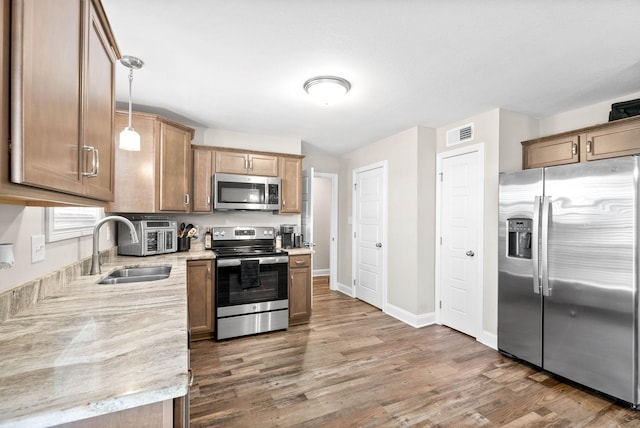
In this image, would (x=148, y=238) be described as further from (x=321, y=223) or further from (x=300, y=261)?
(x=321, y=223)

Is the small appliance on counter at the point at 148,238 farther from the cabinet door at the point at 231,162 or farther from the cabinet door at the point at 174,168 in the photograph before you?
the cabinet door at the point at 231,162

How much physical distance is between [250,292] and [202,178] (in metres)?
1.47

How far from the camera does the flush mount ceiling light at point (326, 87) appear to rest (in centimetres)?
239

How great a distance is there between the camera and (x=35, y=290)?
54.2 inches

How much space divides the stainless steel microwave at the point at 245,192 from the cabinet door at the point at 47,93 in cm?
255

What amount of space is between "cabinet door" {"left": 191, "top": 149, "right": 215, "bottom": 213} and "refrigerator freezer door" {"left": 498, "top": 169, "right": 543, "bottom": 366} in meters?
3.17

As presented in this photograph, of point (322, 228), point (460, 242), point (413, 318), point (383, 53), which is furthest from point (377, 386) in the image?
point (322, 228)

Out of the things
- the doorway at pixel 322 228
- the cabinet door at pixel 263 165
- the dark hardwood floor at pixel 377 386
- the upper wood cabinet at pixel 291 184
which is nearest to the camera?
the dark hardwood floor at pixel 377 386

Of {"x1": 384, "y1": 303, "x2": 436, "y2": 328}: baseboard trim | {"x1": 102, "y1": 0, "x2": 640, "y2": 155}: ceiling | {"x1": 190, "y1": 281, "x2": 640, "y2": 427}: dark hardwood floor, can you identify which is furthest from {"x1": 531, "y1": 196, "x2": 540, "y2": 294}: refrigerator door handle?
{"x1": 384, "y1": 303, "x2": 436, "y2": 328}: baseboard trim

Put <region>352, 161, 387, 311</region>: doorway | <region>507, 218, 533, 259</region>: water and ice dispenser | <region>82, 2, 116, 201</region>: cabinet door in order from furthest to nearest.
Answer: <region>352, 161, 387, 311</region>: doorway
<region>507, 218, 533, 259</region>: water and ice dispenser
<region>82, 2, 116, 201</region>: cabinet door

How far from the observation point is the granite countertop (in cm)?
66

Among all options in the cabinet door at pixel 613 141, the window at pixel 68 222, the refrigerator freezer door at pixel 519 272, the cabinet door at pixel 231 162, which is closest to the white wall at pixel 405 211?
the refrigerator freezer door at pixel 519 272

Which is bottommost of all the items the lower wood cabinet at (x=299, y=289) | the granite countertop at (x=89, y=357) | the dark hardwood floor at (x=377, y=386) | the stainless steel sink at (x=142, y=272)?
the dark hardwood floor at (x=377, y=386)

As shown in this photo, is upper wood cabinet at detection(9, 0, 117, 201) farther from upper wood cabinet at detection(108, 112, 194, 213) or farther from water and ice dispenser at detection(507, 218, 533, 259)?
water and ice dispenser at detection(507, 218, 533, 259)
